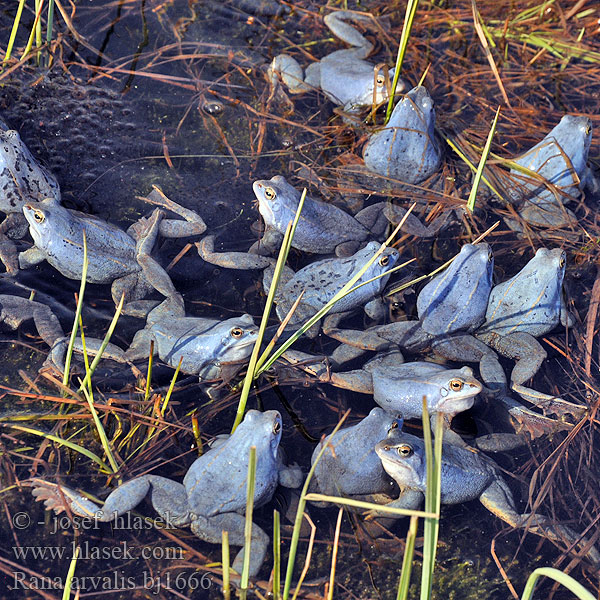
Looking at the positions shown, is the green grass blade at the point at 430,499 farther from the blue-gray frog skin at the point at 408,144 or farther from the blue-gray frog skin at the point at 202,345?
the blue-gray frog skin at the point at 408,144

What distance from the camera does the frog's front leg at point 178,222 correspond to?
5469 mm

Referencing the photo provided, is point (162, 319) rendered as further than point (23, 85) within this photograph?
No

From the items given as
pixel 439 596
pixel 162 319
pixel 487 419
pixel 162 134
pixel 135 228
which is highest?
pixel 162 134

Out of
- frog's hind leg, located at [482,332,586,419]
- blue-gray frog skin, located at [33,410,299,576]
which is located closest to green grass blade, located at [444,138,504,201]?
frog's hind leg, located at [482,332,586,419]

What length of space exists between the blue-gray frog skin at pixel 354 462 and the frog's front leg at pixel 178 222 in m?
2.45

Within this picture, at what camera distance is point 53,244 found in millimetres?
4957

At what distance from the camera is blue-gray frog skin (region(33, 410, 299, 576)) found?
12.8 ft

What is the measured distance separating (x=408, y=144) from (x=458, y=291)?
1.79m

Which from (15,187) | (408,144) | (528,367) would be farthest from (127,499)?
(408,144)

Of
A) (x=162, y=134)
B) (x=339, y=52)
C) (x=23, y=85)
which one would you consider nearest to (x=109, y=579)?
(x=162, y=134)

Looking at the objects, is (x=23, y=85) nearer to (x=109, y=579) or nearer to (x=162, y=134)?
(x=162, y=134)

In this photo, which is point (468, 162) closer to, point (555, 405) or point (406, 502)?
point (555, 405)

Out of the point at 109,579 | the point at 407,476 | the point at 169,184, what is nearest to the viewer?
the point at 109,579

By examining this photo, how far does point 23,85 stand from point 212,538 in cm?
526
